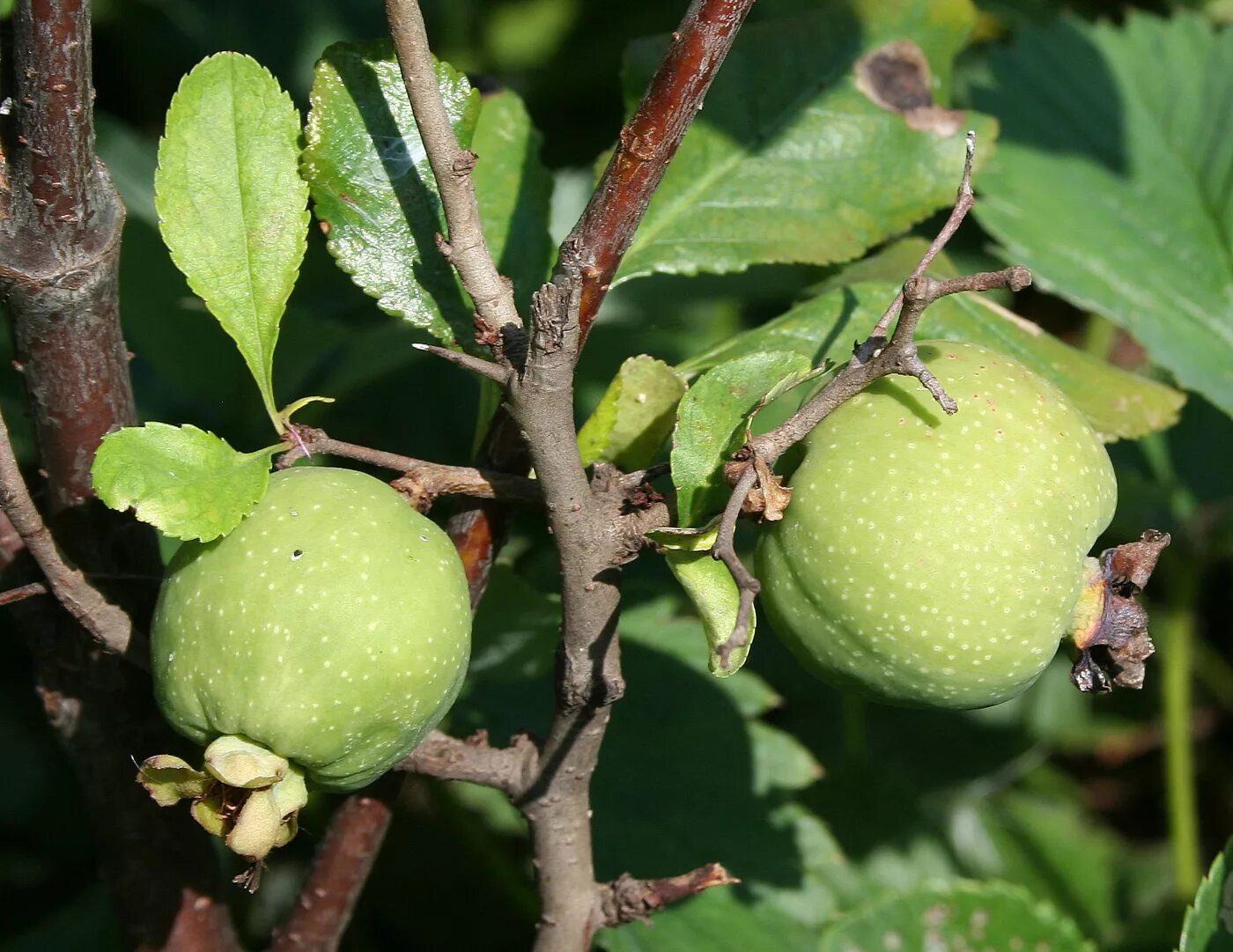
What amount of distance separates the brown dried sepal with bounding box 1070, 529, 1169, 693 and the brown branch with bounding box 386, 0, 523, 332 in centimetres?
72

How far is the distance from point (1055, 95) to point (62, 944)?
2.75m

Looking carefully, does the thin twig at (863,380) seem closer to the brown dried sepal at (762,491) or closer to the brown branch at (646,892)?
the brown dried sepal at (762,491)

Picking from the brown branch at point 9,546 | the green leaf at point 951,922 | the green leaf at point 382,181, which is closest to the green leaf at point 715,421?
the green leaf at point 382,181

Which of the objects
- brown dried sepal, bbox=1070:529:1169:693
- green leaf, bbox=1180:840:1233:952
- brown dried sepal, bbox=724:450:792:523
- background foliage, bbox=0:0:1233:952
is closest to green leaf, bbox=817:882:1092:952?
background foliage, bbox=0:0:1233:952

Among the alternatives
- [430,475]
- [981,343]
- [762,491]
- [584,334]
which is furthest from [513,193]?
[981,343]

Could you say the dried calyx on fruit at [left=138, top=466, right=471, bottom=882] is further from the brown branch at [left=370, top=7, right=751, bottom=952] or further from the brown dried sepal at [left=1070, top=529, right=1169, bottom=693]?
the brown dried sepal at [left=1070, top=529, right=1169, bottom=693]

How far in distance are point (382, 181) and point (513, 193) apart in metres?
0.21

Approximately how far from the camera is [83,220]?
1.33 metres

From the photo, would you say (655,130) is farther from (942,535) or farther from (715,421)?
(942,535)

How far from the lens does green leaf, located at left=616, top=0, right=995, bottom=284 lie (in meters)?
1.81

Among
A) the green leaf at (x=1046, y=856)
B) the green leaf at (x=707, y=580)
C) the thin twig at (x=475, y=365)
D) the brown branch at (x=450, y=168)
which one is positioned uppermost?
the brown branch at (x=450, y=168)

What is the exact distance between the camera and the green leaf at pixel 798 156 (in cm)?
181

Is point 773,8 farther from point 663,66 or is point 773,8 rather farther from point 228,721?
point 228,721

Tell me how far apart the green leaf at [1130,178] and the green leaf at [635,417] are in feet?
3.05
